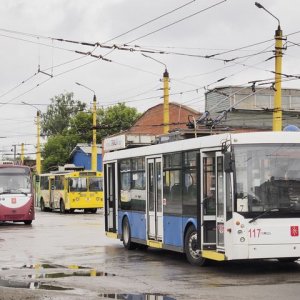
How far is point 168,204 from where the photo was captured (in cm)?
1692

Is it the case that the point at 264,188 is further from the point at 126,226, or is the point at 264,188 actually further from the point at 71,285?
the point at 126,226

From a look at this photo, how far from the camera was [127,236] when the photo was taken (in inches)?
781

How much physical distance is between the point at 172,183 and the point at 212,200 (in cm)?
214

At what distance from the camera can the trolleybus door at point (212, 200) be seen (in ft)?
47.3

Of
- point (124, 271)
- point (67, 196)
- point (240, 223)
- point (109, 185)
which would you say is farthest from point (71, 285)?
point (67, 196)

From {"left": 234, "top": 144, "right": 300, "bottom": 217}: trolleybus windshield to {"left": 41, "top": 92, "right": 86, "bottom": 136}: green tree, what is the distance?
93665 millimetres

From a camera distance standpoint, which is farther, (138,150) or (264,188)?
(138,150)

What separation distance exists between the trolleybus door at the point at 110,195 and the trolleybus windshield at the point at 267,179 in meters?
7.02

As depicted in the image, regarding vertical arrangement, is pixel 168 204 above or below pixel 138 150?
below

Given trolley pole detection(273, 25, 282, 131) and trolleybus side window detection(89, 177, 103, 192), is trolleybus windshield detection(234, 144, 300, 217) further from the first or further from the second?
trolleybus side window detection(89, 177, 103, 192)

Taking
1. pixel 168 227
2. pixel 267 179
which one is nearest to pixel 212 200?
pixel 267 179

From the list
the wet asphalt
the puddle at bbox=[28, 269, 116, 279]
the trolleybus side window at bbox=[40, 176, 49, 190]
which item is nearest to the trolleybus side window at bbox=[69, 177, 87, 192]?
the trolleybus side window at bbox=[40, 176, 49, 190]

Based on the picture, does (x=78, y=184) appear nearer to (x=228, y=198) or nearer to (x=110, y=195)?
(x=110, y=195)

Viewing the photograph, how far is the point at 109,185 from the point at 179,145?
17.7ft
